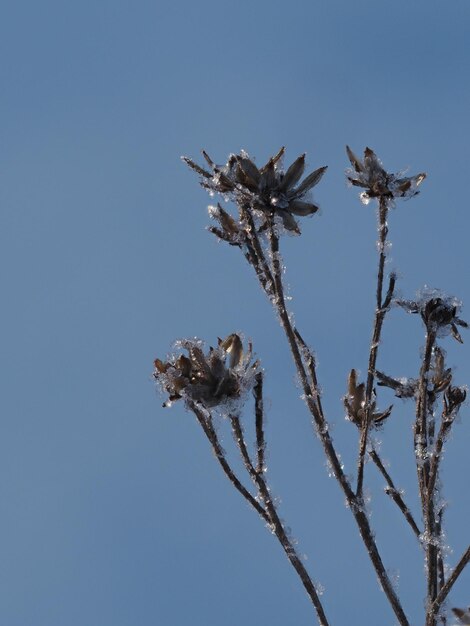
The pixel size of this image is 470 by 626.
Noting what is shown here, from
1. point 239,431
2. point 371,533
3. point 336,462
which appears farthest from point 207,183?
point 371,533

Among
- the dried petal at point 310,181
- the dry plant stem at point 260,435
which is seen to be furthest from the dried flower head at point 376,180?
the dry plant stem at point 260,435

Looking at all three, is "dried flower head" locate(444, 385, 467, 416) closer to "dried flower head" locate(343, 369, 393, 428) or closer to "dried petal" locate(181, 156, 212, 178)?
"dried flower head" locate(343, 369, 393, 428)

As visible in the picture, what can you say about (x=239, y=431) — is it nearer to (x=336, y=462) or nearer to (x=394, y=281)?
(x=336, y=462)

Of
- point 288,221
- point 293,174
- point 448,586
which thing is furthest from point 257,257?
point 448,586

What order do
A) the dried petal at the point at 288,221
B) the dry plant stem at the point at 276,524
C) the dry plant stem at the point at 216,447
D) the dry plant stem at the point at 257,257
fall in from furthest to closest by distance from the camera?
the dried petal at the point at 288,221 → the dry plant stem at the point at 257,257 → the dry plant stem at the point at 216,447 → the dry plant stem at the point at 276,524

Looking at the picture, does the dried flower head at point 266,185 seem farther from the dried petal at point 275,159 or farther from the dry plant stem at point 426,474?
the dry plant stem at point 426,474

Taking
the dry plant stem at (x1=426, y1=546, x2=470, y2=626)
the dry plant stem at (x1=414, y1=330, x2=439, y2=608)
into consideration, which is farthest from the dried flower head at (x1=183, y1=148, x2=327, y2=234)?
the dry plant stem at (x1=426, y1=546, x2=470, y2=626)

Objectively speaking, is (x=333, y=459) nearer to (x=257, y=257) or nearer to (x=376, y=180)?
(x=257, y=257)

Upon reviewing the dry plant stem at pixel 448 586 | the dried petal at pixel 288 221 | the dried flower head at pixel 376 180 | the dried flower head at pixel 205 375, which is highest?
the dried flower head at pixel 376 180
